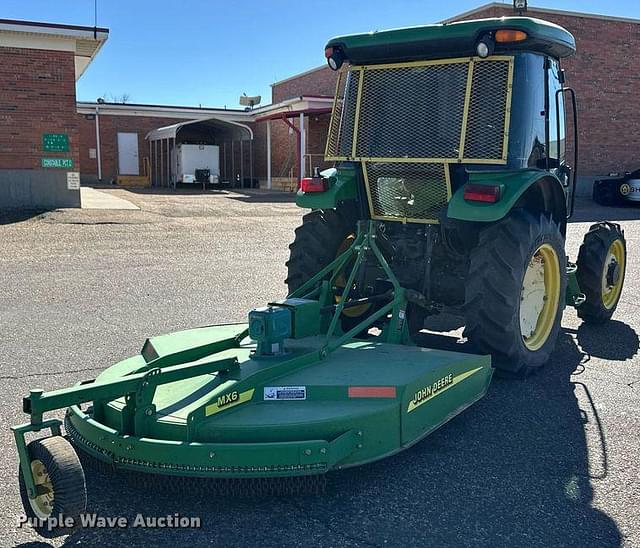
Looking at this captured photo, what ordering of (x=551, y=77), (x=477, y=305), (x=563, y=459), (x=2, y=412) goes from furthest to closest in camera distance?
(x=551, y=77) < (x=477, y=305) < (x=2, y=412) < (x=563, y=459)

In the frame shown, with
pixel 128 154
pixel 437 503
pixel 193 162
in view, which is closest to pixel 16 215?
pixel 437 503

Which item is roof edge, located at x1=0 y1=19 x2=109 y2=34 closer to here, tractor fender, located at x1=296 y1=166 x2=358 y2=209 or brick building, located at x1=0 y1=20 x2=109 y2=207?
brick building, located at x1=0 y1=20 x2=109 y2=207

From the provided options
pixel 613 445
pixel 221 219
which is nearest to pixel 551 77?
pixel 613 445

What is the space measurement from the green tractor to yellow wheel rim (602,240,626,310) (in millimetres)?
→ 73

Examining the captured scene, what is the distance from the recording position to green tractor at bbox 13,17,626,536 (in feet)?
9.92

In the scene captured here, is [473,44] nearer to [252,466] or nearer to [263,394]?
[263,394]

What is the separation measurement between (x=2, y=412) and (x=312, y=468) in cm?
222

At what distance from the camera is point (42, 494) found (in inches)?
108

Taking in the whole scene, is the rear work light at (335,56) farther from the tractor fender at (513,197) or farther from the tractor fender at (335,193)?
the tractor fender at (513,197)

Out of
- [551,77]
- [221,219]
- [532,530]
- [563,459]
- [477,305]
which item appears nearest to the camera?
[532,530]

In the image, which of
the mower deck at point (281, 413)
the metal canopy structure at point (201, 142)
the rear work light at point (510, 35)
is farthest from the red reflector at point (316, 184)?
the metal canopy structure at point (201, 142)

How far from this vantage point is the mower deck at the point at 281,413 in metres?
3.00

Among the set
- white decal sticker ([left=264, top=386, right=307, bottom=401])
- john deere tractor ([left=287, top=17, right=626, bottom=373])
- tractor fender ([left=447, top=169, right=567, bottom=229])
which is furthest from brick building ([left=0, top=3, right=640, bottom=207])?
white decal sticker ([left=264, top=386, right=307, bottom=401])

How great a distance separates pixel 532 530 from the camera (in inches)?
117
